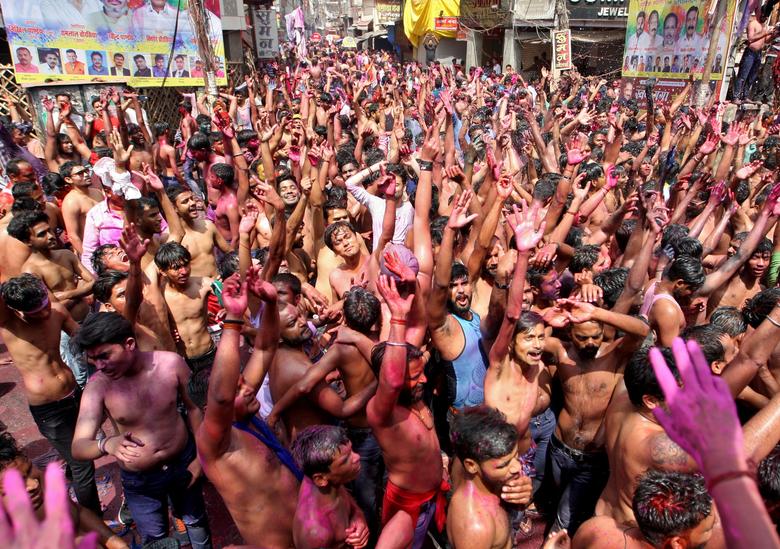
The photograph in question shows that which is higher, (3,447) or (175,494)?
(3,447)

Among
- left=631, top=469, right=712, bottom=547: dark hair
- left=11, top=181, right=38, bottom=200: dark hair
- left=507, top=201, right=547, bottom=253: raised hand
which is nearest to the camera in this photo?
left=631, top=469, right=712, bottom=547: dark hair

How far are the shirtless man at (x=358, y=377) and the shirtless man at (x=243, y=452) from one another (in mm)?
335

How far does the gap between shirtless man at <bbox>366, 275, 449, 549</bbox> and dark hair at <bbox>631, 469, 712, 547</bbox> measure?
1.00 meters

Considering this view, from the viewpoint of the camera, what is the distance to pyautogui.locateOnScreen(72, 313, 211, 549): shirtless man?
2568 mm

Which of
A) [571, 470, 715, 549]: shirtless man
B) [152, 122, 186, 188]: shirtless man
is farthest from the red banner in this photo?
[571, 470, 715, 549]: shirtless man

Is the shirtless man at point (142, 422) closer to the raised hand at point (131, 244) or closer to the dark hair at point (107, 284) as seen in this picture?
the raised hand at point (131, 244)

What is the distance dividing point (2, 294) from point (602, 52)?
25.5 m

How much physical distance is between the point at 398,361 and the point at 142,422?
1.58m

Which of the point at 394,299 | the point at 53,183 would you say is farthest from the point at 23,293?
the point at 53,183

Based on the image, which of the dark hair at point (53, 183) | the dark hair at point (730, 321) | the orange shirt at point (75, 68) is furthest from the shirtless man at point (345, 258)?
the orange shirt at point (75, 68)

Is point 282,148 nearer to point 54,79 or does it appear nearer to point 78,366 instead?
point 78,366

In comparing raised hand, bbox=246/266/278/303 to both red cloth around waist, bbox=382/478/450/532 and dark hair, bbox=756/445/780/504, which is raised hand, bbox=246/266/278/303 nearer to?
red cloth around waist, bbox=382/478/450/532

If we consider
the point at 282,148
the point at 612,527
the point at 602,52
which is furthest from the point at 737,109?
the point at 602,52

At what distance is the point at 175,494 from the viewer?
2.96 m
